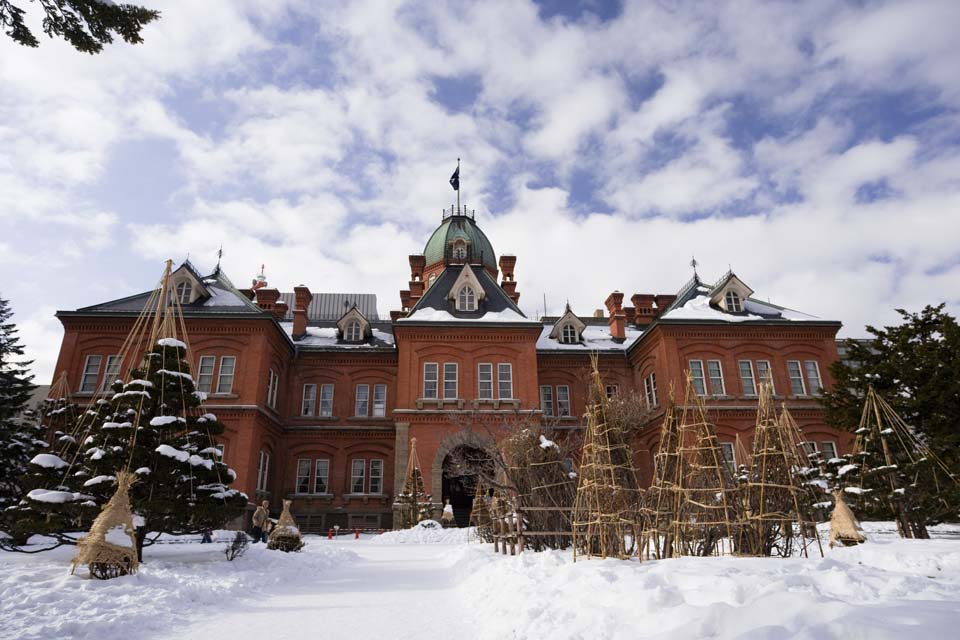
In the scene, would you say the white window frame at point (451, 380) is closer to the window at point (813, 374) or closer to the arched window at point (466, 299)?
the arched window at point (466, 299)

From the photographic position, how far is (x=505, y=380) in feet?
93.7

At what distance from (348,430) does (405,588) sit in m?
21.7

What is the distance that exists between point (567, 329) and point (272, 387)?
16907 millimetres

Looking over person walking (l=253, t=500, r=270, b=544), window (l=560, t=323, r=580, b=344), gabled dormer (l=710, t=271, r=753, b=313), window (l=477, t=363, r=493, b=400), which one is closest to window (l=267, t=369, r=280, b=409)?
person walking (l=253, t=500, r=270, b=544)

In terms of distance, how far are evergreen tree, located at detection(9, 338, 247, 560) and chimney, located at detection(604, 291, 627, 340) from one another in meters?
25.7

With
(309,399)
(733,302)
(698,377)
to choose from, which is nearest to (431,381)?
(309,399)

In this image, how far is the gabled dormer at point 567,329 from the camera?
33906 millimetres

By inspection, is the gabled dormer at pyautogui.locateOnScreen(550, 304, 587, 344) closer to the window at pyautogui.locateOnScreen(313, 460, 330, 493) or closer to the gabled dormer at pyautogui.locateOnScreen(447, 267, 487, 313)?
the gabled dormer at pyautogui.locateOnScreen(447, 267, 487, 313)

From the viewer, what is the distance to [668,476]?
1380 centimetres

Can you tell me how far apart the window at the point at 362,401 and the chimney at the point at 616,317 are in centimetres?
1507

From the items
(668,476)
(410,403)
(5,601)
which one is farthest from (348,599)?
(410,403)

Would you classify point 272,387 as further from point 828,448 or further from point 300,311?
point 828,448

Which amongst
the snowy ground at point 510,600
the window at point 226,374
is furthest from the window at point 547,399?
the snowy ground at point 510,600

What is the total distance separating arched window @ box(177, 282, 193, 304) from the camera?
27984 mm
